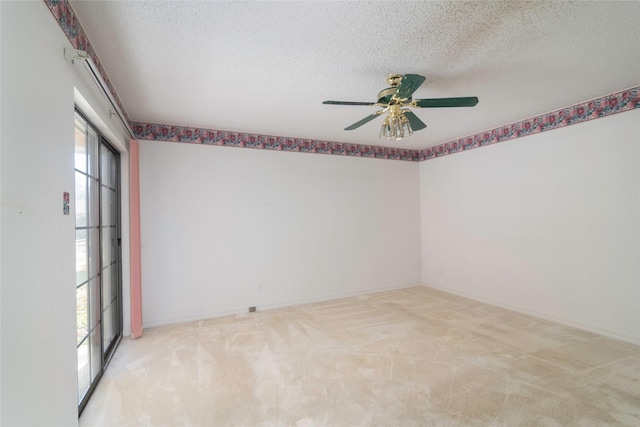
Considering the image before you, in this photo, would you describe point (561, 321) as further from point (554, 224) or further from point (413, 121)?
point (413, 121)

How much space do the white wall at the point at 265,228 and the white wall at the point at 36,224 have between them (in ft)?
7.22

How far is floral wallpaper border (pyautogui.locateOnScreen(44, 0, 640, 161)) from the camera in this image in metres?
2.31

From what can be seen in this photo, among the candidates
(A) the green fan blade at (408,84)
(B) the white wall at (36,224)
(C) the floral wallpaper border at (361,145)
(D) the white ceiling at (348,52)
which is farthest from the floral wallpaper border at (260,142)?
(A) the green fan blade at (408,84)

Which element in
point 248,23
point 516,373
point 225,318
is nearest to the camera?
point 248,23

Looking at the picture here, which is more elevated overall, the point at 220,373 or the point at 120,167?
the point at 120,167

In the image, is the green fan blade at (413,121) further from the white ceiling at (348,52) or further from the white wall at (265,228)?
the white wall at (265,228)

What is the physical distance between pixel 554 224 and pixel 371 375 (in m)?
2.95

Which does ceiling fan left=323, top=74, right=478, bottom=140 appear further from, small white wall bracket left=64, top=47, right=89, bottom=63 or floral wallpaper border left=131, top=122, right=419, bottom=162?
floral wallpaper border left=131, top=122, right=419, bottom=162

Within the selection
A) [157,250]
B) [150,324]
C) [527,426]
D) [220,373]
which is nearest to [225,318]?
[150,324]

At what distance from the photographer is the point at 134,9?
172cm

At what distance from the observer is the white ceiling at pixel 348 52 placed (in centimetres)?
177

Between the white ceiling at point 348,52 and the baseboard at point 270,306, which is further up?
the white ceiling at point 348,52

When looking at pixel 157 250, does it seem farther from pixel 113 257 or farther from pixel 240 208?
pixel 240 208

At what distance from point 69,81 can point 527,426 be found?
3.36m
